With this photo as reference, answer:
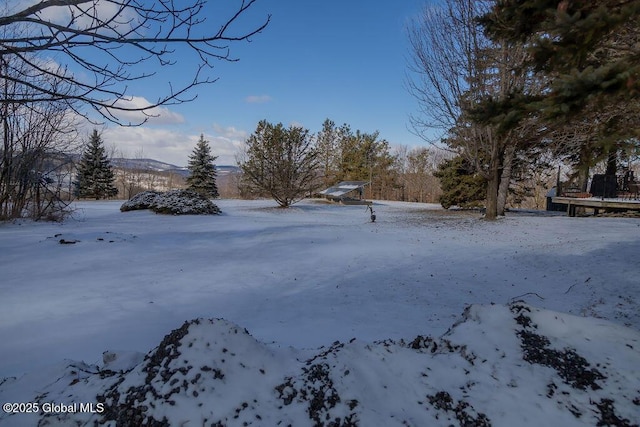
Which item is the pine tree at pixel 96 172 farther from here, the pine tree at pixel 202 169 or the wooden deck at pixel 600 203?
the wooden deck at pixel 600 203

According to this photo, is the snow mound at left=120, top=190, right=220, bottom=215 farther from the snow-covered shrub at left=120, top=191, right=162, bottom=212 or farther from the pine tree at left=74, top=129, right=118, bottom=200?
the pine tree at left=74, top=129, right=118, bottom=200

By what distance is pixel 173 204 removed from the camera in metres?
13.4

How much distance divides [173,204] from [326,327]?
11584 mm

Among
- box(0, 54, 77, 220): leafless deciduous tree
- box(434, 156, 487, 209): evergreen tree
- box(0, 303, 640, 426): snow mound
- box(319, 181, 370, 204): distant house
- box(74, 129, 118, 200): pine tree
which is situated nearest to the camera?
box(0, 303, 640, 426): snow mound

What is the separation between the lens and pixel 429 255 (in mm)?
6609

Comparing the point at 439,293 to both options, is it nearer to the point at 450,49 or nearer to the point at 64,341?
the point at 64,341

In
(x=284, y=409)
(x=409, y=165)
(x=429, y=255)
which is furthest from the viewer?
(x=409, y=165)

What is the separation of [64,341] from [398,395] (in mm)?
2933

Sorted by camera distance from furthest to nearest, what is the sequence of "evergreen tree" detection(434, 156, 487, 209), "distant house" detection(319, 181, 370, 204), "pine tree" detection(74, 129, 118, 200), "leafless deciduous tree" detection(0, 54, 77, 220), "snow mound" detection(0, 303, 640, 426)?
"pine tree" detection(74, 129, 118, 200) → "distant house" detection(319, 181, 370, 204) → "evergreen tree" detection(434, 156, 487, 209) → "leafless deciduous tree" detection(0, 54, 77, 220) → "snow mound" detection(0, 303, 640, 426)

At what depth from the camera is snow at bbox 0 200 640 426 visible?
1.59 metres

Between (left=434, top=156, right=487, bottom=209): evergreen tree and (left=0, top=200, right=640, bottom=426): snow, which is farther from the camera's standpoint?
(left=434, top=156, right=487, bottom=209): evergreen tree

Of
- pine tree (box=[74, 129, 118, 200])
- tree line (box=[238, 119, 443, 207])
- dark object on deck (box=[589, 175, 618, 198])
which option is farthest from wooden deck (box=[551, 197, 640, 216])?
pine tree (box=[74, 129, 118, 200])

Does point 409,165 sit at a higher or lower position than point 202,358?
higher

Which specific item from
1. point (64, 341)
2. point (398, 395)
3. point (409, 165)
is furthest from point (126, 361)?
point (409, 165)
